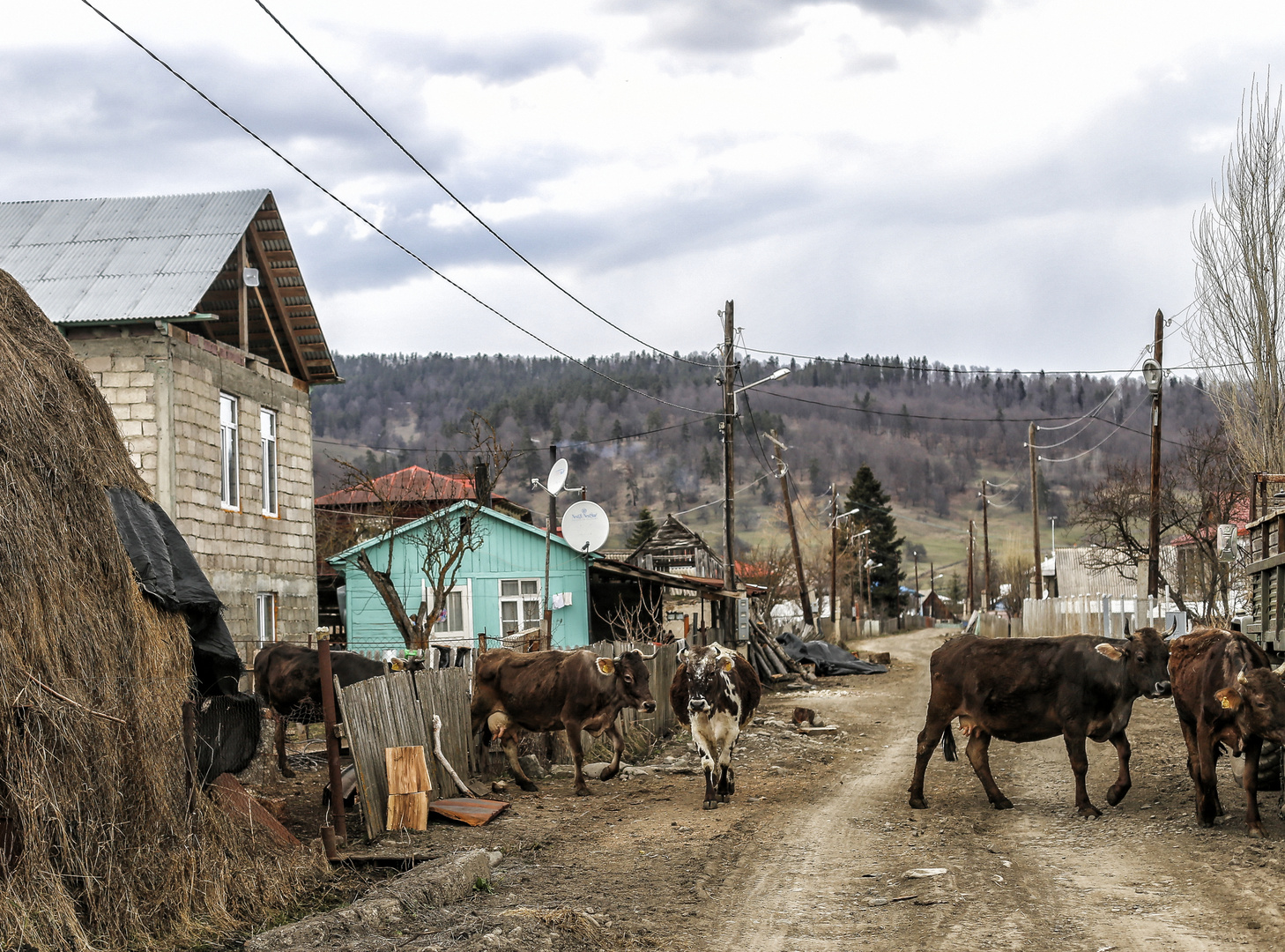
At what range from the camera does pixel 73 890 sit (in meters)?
6.99

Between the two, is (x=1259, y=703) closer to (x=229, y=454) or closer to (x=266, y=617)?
(x=229, y=454)

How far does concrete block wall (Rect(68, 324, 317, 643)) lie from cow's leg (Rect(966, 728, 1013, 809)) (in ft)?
37.2

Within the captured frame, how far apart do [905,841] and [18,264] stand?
55.7ft

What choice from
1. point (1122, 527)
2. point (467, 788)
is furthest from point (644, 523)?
point (467, 788)

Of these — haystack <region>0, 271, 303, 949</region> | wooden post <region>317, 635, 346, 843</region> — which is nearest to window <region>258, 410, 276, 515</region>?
wooden post <region>317, 635, 346, 843</region>

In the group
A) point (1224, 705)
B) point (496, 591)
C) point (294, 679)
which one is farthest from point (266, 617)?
point (1224, 705)

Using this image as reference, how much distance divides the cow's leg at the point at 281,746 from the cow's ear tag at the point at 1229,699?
399 inches

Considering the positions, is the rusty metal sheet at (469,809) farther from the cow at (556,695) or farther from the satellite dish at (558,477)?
the satellite dish at (558,477)

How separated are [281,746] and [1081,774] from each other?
360 inches

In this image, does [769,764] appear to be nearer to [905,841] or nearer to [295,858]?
[905,841]

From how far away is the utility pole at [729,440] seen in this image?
93.6 ft

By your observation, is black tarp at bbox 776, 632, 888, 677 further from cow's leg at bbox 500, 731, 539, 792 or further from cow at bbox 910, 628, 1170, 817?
cow at bbox 910, 628, 1170, 817

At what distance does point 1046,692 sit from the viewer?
468 inches

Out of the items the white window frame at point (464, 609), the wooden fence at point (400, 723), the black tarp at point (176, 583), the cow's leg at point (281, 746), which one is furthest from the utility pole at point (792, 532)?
the black tarp at point (176, 583)
